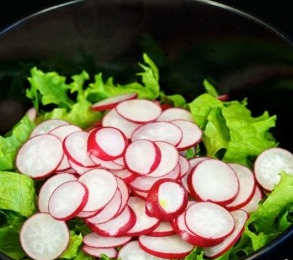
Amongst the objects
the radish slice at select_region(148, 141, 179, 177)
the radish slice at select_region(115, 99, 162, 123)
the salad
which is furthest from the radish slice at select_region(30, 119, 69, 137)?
the radish slice at select_region(148, 141, 179, 177)

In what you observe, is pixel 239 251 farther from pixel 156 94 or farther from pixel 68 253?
pixel 156 94

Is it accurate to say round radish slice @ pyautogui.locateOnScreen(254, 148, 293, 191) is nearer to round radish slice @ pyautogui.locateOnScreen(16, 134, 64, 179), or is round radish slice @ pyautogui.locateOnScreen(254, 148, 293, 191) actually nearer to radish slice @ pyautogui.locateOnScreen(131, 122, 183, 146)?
radish slice @ pyautogui.locateOnScreen(131, 122, 183, 146)

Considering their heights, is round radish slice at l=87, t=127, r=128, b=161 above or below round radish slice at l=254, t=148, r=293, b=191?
above

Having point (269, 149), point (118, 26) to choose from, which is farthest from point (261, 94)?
point (118, 26)

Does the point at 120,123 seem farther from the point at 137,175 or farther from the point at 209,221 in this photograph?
the point at 209,221

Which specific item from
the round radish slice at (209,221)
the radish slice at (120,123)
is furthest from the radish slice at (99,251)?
the radish slice at (120,123)

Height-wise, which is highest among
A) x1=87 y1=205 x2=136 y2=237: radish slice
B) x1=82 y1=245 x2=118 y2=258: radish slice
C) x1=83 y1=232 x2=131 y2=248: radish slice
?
x1=87 y1=205 x2=136 y2=237: radish slice
